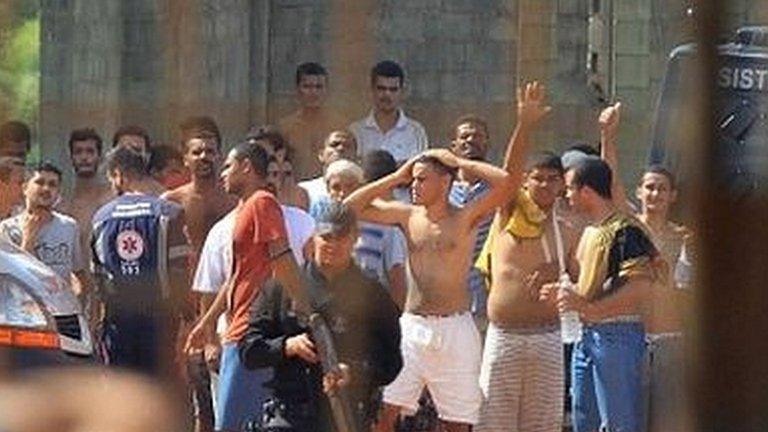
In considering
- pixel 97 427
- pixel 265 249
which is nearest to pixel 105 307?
pixel 97 427

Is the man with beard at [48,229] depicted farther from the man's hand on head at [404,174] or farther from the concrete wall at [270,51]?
the man's hand on head at [404,174]

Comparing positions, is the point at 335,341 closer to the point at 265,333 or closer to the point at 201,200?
the point at 201,200

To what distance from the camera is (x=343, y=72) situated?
4.24 ft

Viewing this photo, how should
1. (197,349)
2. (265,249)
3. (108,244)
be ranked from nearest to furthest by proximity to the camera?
(197,349) → (108,244) → (265,249)

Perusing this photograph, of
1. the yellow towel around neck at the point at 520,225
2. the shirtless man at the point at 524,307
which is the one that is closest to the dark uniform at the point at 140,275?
the shirtless man at the point at 524,307

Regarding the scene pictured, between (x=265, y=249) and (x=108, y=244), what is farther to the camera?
(x=265, y=249)

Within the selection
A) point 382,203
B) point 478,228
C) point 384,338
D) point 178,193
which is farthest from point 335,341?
point 478,228

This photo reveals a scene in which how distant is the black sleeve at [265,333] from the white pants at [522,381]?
40 cm

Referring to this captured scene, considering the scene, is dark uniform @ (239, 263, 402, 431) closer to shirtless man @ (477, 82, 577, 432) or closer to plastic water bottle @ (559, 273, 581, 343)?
shirtless man @ (477, 82, 577, 432)

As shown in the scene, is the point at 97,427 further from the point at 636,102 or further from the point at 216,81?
the point at 636,102

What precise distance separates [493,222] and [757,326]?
12.0ft

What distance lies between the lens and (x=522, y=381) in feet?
14.1

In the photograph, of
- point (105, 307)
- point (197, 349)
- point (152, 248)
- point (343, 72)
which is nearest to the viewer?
point (343, 72)

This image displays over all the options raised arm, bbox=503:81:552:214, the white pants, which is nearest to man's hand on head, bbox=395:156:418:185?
the white pants
